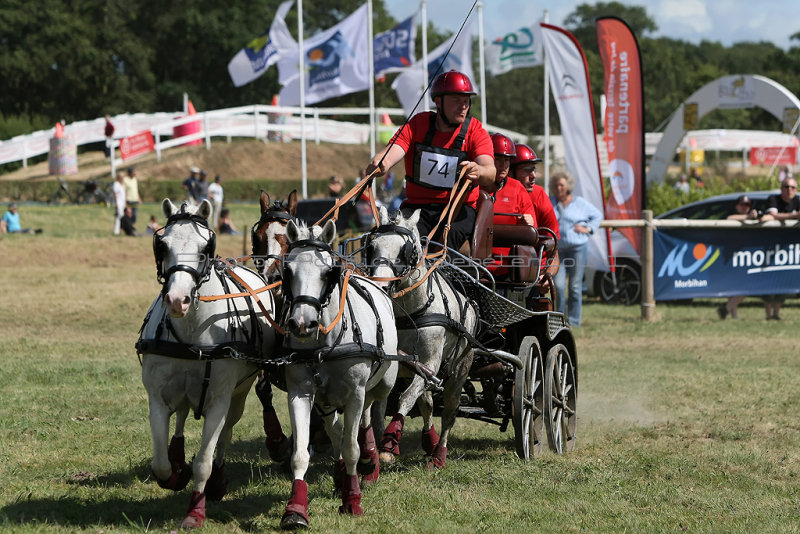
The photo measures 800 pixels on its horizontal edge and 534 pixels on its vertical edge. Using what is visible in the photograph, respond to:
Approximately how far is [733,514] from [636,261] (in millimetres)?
13159

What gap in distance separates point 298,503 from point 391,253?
6.28ft

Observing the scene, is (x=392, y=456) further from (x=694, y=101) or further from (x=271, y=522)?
(x=694, y=101)

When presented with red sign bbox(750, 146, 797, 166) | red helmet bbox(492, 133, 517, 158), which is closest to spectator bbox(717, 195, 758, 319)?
red helmet bbox(492, 133, 517, 158)

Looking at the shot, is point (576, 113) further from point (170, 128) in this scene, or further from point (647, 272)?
point (170, 128)

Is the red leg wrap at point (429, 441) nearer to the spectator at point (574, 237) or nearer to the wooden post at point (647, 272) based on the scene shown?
the spectator at point (574, 237)

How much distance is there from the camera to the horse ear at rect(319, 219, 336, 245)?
623cm

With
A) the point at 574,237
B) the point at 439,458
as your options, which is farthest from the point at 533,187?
the point at 574,237

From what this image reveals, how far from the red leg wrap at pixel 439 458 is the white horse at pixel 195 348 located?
223 centimetres

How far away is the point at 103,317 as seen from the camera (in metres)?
17.8

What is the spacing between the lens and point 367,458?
727 cm

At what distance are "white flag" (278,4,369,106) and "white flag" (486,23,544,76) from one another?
4131 millimetres

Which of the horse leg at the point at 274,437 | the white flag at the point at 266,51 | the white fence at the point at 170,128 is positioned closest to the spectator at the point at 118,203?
the white flag at the point at 266,51

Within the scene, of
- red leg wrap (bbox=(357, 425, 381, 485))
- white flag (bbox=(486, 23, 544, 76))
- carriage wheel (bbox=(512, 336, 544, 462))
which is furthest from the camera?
white flag (bbox=(486, 23, 544, 76))

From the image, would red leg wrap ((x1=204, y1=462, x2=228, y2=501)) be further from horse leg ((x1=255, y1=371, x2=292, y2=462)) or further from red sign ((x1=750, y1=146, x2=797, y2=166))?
red sign ((x1=750, y1=146, x2=797, y2=166))
